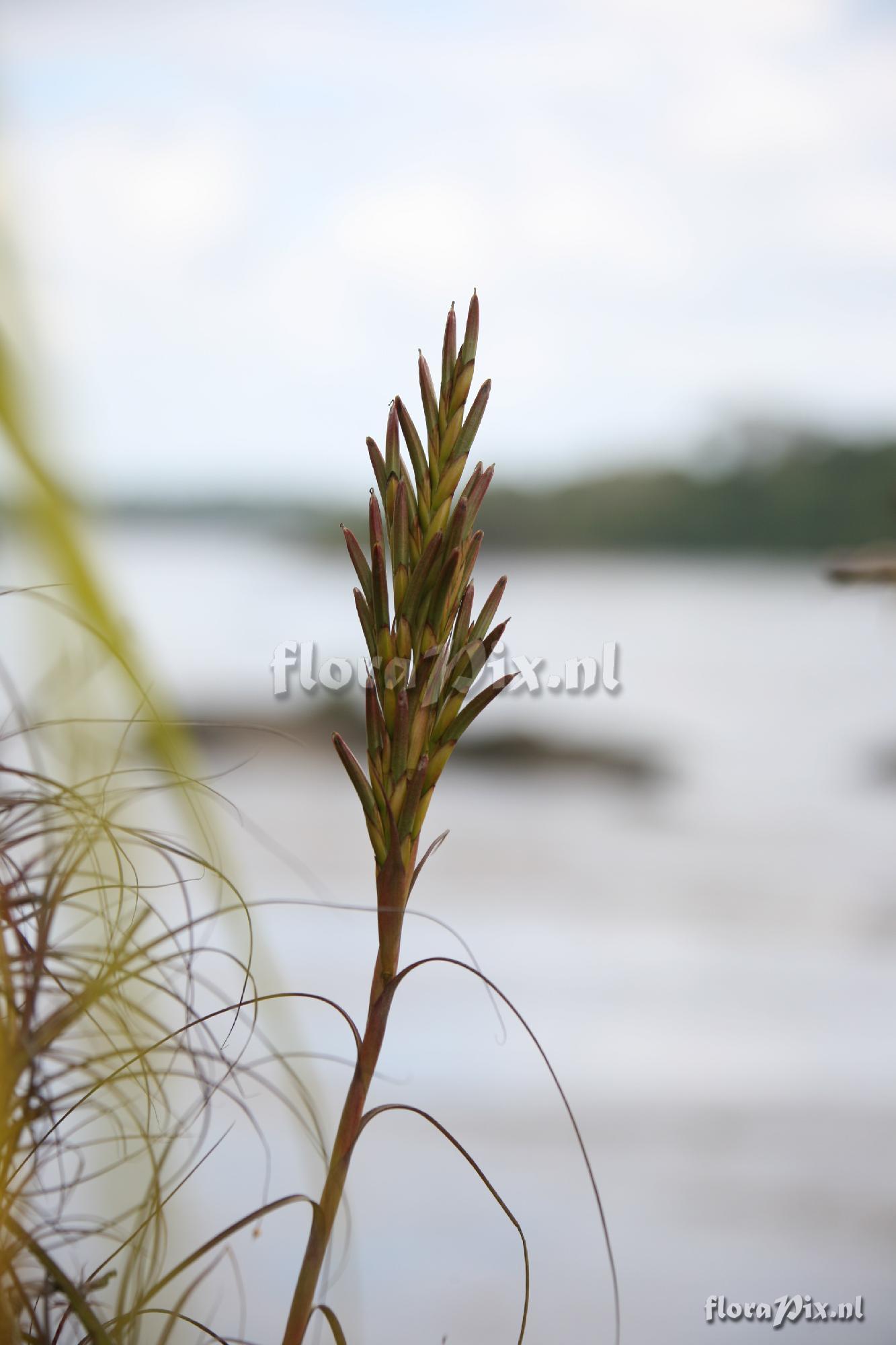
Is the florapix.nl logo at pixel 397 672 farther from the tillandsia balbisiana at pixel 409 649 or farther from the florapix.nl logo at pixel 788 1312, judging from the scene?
the florapix.nl logo at pixel 788 1312

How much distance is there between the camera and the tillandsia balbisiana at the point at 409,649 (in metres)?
0.12

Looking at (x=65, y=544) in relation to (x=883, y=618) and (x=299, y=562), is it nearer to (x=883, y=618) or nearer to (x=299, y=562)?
(x=883, y=618)

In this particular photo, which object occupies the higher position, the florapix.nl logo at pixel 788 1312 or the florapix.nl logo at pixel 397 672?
the florapix.nl logo at pixel 397 672

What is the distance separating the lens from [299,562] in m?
2.13

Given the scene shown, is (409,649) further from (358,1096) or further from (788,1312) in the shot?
(788,1312)

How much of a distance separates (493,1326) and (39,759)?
0.33 metres

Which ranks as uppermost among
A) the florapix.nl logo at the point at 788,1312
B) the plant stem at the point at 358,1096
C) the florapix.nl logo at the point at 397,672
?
the florapix.nl logo at the point at 397,672

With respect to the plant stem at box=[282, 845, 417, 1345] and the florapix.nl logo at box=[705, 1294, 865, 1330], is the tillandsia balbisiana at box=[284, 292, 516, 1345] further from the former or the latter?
the florapix.nl logo at box=[705, 1294, 865, 1330]

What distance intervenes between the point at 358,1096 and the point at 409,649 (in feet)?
0.17

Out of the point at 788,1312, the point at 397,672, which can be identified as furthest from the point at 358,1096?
the point at 788,1312

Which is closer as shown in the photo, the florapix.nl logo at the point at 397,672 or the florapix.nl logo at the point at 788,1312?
the florapix.nl logo at the point at 397,672

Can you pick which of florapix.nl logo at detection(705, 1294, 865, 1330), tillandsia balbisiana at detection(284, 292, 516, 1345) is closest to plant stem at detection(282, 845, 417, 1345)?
tillandsia balbisiana at detection(284, 292, 516, 1345)

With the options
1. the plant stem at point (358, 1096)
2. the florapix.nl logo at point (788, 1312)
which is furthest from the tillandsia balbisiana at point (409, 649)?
the florapix.nl logo at point (788, 1312)

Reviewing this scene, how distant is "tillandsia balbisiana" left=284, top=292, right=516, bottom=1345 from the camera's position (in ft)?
0.40
